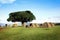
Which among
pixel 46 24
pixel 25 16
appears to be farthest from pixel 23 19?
pixel 46 24

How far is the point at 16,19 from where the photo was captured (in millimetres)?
85312

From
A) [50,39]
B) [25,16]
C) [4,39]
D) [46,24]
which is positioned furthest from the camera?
[25,16]

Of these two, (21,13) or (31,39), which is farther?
(21,13)

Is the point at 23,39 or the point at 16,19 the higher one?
the point at 16,19

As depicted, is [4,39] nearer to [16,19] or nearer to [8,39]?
[8,39]

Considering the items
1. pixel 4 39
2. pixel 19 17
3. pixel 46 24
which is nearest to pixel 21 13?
pixel 19 17

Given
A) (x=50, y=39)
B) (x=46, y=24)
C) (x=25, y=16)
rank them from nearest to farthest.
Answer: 1. (x=50, y=39)
2. (x=46, y=24)
3. (x=25, y=16)

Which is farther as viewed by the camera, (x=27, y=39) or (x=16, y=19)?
(x=16, y=19)

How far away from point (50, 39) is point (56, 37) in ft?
5.39

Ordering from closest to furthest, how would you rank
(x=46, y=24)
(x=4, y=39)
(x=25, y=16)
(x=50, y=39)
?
1. (x=50, y=39)
2. (x=4, y=39)
3. (x=46, y=24)
4. (x=25, y=16)

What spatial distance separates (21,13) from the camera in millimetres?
83500

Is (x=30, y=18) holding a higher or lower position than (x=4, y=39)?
higher

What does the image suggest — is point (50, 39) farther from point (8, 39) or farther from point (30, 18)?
point (30, 18)

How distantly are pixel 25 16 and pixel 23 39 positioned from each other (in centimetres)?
5298
